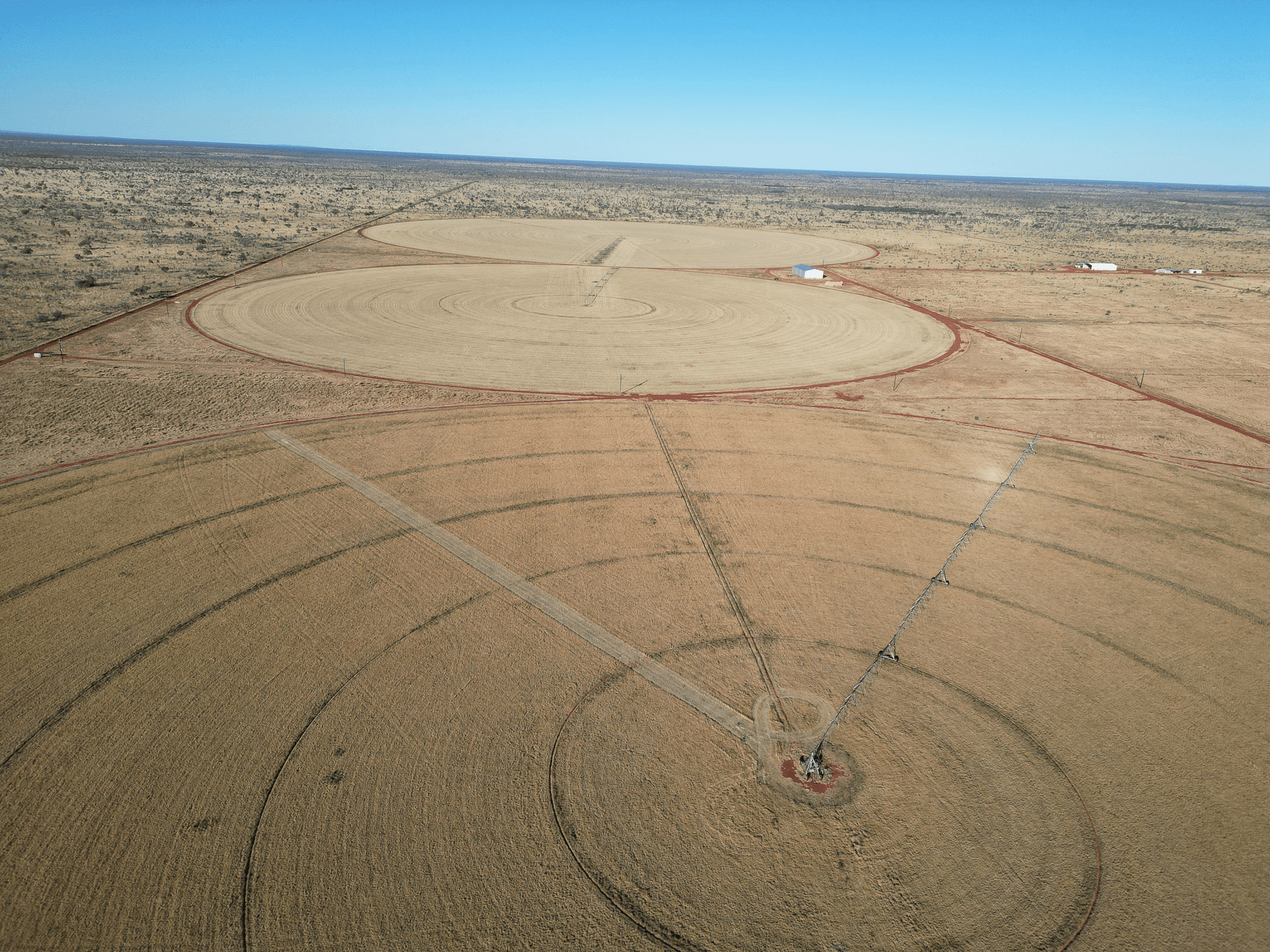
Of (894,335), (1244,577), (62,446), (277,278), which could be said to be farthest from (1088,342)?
(277,278)

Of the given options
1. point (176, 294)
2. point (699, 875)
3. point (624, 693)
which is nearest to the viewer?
point (699, 875)

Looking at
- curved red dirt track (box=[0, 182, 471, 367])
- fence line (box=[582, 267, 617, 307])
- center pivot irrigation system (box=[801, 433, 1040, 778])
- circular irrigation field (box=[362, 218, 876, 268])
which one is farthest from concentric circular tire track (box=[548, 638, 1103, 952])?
circular irrigation field (box=[362, 218, 876, 268])

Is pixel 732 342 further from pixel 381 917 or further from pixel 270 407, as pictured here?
pixel 381 917

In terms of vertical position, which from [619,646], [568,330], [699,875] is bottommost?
[699,875]

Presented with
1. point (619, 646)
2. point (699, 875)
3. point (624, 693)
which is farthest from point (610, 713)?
point (699, 875)

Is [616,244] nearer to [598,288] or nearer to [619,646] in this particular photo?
[598,288]

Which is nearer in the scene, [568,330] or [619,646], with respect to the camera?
[619,646]

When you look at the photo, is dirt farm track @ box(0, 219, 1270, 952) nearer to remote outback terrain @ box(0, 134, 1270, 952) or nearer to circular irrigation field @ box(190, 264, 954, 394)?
remote outback terrain @ box(0, 134, 1270, 952)

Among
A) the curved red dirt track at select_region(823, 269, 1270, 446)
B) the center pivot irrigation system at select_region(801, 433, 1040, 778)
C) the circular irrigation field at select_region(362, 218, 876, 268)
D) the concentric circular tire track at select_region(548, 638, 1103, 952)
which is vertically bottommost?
the concentric circular tire track at select_region(548, 638, 1103, 952)
